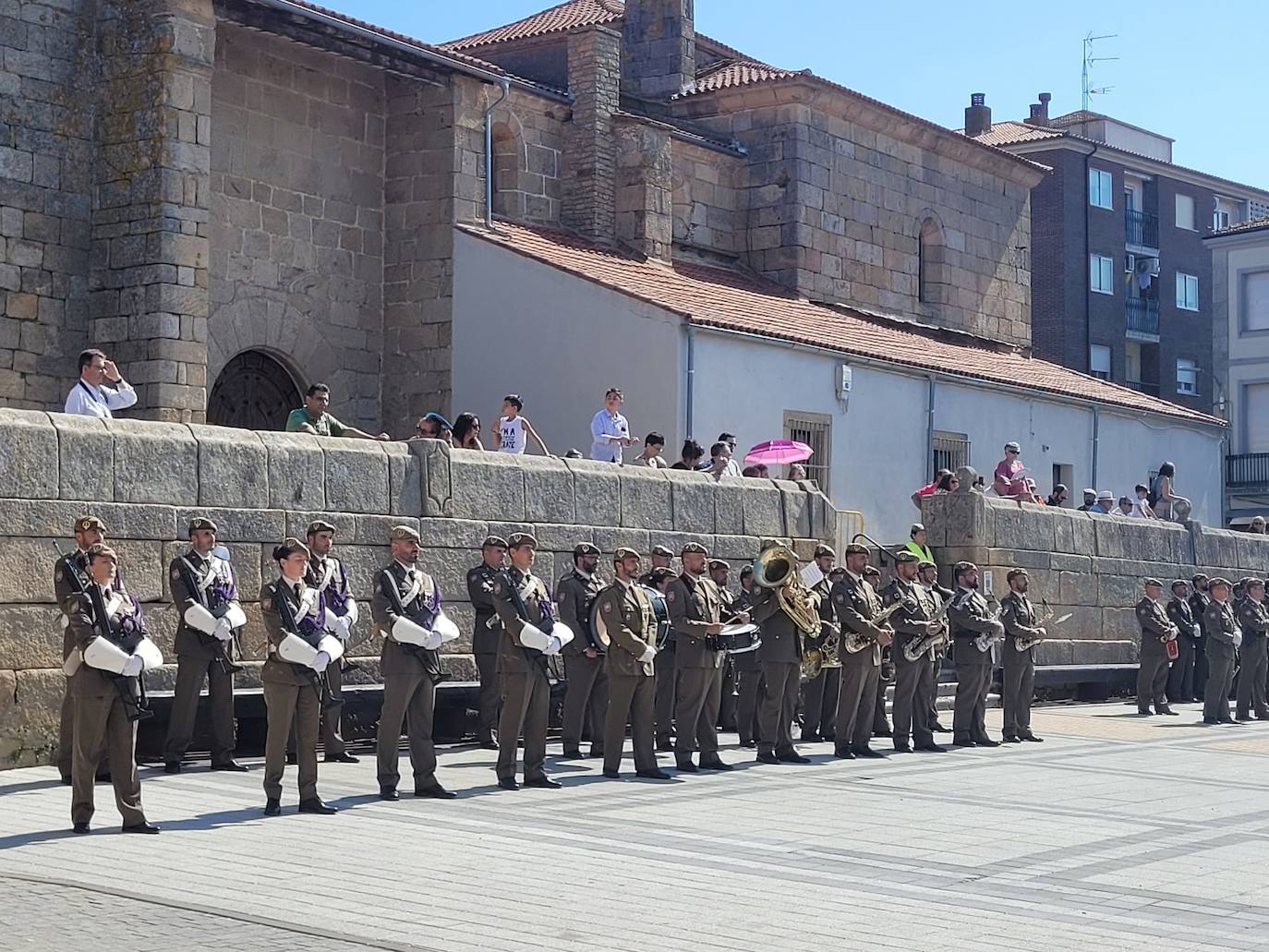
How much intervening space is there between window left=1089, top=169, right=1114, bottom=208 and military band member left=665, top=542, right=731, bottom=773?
39.4 m

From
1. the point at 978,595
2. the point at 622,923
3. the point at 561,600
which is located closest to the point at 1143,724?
the point at 978,595

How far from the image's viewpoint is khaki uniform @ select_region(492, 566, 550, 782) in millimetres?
12602

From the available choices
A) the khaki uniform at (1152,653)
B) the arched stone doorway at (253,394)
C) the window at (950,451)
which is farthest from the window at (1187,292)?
the arched stone doorway at (253,394)

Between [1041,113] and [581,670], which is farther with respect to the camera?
[1041,113]

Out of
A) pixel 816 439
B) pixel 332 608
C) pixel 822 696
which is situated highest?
pixel 816 439

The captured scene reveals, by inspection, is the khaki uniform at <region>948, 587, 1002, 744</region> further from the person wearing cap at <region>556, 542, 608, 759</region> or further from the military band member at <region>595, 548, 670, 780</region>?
the military band member at <region>595, 548, 670, 780</region>

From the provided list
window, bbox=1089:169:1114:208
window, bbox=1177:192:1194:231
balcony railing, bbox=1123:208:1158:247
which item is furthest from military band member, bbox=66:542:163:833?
window, bbox=1177:192:1194:231

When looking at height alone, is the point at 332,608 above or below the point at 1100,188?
below

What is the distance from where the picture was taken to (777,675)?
14836mm

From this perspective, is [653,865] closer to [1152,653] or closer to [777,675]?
[777,675]

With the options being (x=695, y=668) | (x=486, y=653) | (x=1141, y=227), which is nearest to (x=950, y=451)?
(x=695, y=668)

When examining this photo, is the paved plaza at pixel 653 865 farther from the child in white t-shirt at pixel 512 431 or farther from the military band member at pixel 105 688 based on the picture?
the child in white t-shirt at pixel 512 431

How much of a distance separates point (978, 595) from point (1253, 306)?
116 feet

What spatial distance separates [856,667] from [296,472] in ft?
16.0
